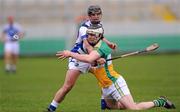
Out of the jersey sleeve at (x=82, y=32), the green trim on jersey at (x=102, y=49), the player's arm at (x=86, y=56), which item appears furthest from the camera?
the jersey sleeve at (x=82, y=32)

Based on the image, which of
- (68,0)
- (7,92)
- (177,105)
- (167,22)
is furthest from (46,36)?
(177,105)

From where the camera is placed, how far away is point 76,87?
1878 cm

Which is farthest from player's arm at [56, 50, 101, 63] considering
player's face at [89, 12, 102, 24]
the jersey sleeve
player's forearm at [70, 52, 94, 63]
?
player's face at [89, 12, 102, 24]

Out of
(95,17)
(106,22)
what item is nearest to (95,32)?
(95,17)

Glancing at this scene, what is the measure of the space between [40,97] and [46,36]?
22.7 metres

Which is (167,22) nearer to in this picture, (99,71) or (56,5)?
(56,5)

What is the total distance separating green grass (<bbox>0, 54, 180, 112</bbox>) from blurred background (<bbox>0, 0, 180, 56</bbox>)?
8.53 m

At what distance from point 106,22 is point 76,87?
20674 millimetres

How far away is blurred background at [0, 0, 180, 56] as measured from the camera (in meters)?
37.2

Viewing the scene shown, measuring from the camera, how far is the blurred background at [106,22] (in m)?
37.2

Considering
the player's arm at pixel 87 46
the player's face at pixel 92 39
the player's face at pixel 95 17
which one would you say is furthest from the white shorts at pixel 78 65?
the player's face at pixel 95 17

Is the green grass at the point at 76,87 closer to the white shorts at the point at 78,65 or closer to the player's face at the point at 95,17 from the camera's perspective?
the white shorts at the point at 78,65

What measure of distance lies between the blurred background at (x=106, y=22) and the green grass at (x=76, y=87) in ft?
28.0

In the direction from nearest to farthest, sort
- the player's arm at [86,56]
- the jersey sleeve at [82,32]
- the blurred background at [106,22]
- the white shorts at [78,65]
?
the player's arm at [86,56]
the jersey sleeve at [82,32]
the white shorts at [78,65]
the blurred background at [106,22]
